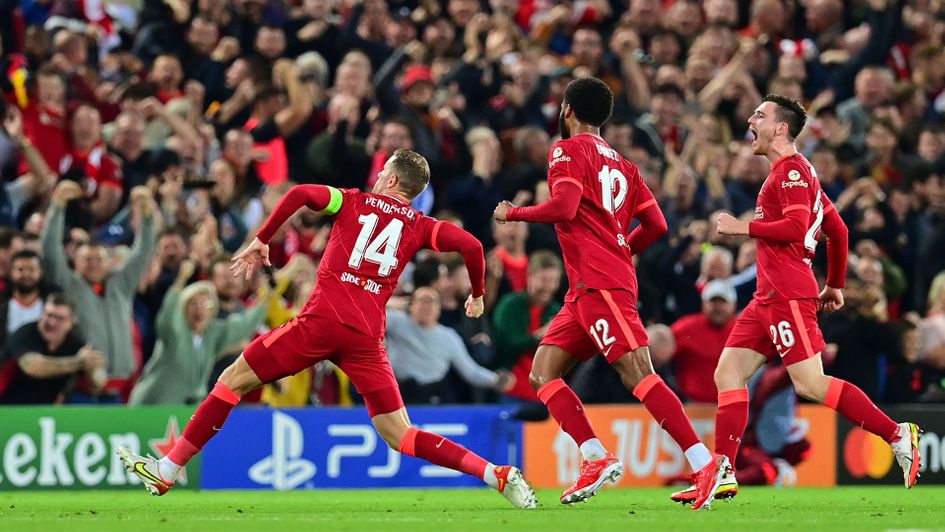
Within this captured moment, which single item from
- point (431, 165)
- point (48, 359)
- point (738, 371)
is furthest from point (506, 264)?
point (738, 371)

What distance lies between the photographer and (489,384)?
14.8 meters

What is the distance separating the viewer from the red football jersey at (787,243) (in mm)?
10586

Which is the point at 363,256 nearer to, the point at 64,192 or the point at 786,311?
the point at 786,311

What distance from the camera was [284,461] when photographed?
1427 centimetres

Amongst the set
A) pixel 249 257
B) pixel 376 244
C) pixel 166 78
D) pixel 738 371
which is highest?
pixel 166 78

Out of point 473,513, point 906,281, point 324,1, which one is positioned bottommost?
point 473,513

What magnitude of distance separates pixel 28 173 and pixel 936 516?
8878mm

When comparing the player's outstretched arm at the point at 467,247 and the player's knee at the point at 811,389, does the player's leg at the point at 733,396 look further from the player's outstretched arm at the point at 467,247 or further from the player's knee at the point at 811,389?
the player's outstretched arm at the point at 467,247

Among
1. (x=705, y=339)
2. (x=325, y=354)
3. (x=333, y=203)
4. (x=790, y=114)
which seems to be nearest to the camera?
(x=333, y=203)

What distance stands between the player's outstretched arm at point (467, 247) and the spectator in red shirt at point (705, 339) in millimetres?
5290

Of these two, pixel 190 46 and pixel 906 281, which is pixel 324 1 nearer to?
pixel 190 46

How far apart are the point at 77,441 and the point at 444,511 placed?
440 centimetres

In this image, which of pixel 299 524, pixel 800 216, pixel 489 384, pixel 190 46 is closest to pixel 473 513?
pixel 299 524

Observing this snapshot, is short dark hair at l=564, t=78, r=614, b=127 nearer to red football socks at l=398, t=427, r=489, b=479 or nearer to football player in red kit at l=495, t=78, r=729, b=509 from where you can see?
football player in red kit at l=495, t=78, r=729, b=509
